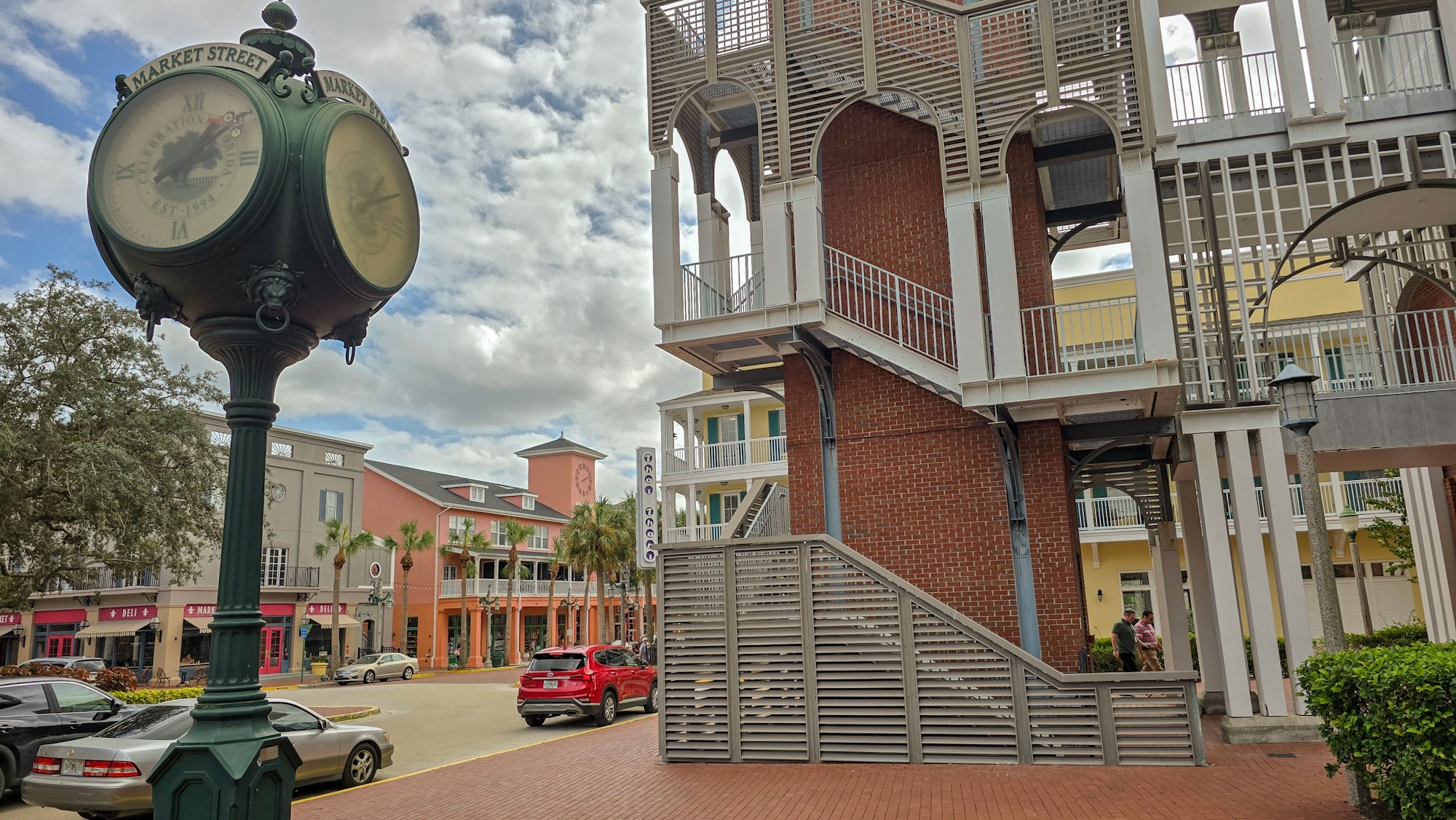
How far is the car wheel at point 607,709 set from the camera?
18.5 meters

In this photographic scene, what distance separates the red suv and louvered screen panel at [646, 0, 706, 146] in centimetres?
1014

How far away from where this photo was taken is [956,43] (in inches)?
518

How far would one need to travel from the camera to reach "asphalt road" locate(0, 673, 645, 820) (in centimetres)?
1351

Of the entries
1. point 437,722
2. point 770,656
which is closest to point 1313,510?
point 770,656

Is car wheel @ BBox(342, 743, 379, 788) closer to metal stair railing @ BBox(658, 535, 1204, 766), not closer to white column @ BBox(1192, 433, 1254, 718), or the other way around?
metal stair railing @ BBox(658, 535, 1204, 766)

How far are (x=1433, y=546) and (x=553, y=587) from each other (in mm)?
46172

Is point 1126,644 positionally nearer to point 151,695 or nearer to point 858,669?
point 858,669

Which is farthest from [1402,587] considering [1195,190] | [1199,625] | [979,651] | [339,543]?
[339,543]

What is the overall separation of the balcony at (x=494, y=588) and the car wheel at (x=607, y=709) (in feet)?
112

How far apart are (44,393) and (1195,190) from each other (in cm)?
2061

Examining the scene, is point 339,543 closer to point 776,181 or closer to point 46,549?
point 46,549

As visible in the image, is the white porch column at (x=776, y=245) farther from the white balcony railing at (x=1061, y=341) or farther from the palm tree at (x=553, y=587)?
the palm tree at (x=553, y=587)

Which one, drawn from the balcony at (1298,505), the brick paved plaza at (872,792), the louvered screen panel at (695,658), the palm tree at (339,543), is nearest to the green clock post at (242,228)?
the brick paved plaza at (872,792)

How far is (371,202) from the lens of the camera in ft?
12.3
